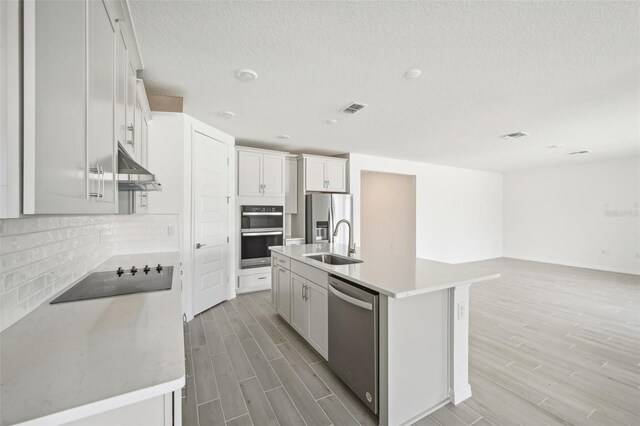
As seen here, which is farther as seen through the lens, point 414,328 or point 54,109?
point 414,328

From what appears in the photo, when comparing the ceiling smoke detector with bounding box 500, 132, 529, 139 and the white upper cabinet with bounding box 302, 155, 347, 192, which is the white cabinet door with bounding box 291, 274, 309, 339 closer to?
the white upper cabinet with bounding box 302, 155, 347, 192

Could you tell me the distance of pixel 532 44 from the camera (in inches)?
73.2

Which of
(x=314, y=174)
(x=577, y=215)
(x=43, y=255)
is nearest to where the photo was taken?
(x=43, y=255)

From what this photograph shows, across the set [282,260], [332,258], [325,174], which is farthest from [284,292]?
[325,174]

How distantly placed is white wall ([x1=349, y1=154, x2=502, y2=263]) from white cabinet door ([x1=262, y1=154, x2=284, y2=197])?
148cm

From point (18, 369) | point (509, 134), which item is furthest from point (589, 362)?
point (18, 369)

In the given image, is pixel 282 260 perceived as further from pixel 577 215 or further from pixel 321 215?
pixel 577 215

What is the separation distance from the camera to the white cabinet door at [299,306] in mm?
2512

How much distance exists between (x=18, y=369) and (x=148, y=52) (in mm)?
2066

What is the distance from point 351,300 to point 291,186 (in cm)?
347

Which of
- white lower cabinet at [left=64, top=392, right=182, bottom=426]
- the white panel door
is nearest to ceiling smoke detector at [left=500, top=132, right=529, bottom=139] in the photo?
the white panel door

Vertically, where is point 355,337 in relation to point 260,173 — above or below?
below

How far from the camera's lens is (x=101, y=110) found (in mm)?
1003

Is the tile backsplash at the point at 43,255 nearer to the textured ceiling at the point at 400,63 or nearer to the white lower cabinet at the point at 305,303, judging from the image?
the textured ceiling at the point at 400,63
